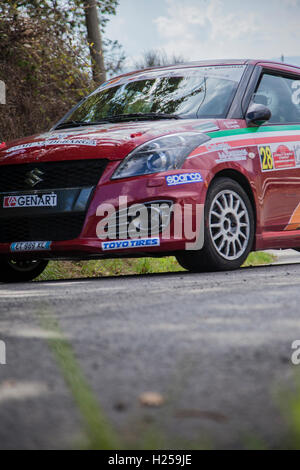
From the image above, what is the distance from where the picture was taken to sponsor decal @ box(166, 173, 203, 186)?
218 inches

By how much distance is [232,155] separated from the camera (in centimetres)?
604

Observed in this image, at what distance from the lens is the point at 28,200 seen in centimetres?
581

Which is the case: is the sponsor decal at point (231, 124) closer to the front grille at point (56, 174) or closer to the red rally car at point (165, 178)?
the red rally car at point (165, 178)

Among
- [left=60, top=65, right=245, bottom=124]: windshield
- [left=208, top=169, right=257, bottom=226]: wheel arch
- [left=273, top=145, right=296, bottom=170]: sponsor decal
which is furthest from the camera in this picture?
[left=273, top=145, right=296, bottom=170]: sponsor decal

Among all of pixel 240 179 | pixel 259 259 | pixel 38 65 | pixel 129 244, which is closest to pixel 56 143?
pixel 129 244

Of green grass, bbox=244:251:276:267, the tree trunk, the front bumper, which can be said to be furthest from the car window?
the tree trunk

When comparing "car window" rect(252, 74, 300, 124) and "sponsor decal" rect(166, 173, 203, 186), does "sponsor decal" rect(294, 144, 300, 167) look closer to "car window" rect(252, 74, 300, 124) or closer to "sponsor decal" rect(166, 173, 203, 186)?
"car window" rect(252, 74, 300, 124)

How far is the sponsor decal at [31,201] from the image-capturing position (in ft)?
18.7

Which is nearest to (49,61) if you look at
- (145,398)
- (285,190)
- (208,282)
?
(285,190)

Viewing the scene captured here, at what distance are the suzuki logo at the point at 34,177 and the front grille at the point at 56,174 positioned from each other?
0.01 meters

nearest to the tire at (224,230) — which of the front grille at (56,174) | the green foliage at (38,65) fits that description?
the front grille at (56,174)

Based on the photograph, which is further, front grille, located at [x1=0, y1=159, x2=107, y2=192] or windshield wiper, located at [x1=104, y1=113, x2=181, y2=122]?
windshield wiper, located at [x1=104, y1=113, x2=181, y2=122]

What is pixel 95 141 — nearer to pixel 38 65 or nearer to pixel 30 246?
pixel 30 246

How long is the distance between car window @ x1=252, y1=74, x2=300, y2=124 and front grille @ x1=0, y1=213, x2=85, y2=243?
215 centimetres
